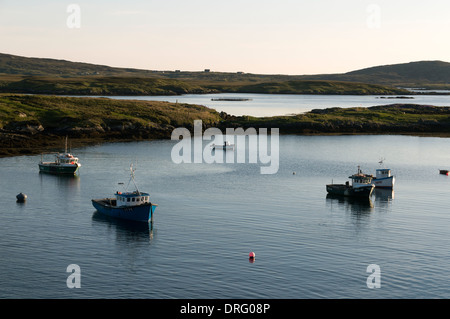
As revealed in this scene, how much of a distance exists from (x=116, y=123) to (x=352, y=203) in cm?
9626

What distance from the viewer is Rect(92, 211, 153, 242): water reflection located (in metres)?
67.2

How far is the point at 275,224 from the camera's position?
72.0 meters

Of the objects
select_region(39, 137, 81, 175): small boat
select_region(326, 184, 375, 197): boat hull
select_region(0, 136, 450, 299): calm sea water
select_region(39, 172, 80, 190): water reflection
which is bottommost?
select_region(0, 136, 450, 299): calm sea water

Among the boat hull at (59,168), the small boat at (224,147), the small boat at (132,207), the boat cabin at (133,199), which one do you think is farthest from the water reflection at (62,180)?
the small boat at (224,147)

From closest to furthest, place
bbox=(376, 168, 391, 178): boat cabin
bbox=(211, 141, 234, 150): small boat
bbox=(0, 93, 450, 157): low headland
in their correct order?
bbox=(376, 168, 391, 178): boat cabin → bbox=(211, 141, 234, 150): small boat → bbox=(0, 93, 450, 157): low headland

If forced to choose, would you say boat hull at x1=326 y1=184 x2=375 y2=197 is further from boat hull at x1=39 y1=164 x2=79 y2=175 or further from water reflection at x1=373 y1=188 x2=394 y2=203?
boat hull at x1=39 y1=164 x2=79 y2=175

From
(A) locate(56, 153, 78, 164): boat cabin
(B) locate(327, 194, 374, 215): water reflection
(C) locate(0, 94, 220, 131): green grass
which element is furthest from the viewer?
(C) locate(0, 94, 220, 131): green grass

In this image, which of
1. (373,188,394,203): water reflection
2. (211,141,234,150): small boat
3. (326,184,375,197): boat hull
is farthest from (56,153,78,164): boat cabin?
(373,188,394,203): water reflection

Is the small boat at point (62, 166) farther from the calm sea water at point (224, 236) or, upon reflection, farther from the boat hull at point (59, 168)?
the calm sea water at point (224, 236)

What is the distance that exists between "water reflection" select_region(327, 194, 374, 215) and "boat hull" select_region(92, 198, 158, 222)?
27.4 meters

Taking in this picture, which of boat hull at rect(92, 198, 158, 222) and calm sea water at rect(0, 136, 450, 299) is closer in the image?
calm sea water at rect(0, 136, 450, 299)
